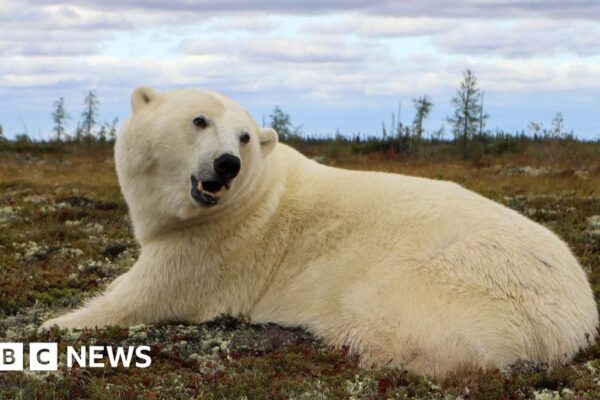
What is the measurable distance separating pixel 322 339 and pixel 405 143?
78.3ft

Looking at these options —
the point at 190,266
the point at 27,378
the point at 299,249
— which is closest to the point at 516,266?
the point at 299,249

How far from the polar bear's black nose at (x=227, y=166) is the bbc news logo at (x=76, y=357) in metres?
1.29

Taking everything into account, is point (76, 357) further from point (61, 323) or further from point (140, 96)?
point (140, 96)

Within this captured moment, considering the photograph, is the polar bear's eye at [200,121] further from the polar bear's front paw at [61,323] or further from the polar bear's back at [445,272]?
the polar bear's front paw at [61,323]

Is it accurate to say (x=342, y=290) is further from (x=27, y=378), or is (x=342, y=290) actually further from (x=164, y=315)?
(x=27, y=378)

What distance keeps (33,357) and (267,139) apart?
232 centimetres

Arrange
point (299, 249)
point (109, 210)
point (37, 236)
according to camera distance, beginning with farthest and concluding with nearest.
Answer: point (109, 210) < point (37, 236) < point (299, 249)

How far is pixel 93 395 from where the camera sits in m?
4.83

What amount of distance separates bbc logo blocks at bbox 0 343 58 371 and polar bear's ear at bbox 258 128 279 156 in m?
2.12

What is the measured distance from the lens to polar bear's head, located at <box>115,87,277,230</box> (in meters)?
5.80

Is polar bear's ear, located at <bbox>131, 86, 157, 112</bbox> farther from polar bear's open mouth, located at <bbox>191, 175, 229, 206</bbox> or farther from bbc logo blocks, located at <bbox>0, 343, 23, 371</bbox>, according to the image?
bbc logo blocks, located at <bbox>0, 343, 23, 371</bbox>

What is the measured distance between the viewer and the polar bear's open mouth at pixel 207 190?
19.2 feet

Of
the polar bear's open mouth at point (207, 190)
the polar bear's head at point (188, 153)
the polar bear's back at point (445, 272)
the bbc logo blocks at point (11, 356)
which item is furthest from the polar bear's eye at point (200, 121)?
the bbc logo blocks at point (11, 356)

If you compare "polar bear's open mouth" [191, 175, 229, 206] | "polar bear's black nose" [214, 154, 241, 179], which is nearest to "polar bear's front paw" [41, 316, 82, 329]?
"polar bear's open mouth" [191, 175, 229, 206]
